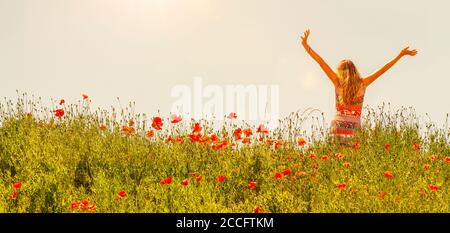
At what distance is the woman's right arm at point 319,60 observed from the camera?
890 cm

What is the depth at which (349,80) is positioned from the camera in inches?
352

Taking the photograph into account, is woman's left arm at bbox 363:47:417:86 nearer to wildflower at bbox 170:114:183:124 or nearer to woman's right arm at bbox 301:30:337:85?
woman's right arm at bbox 301:30:337:85

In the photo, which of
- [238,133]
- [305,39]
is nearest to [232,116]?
[238,133]

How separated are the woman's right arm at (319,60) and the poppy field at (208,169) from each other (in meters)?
0.85

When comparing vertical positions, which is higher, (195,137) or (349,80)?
(349,80)

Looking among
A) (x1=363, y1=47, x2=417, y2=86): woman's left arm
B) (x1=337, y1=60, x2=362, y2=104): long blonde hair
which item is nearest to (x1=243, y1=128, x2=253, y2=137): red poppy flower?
(x1=337, y1=60, x2=362, y2=104): long blonde hair

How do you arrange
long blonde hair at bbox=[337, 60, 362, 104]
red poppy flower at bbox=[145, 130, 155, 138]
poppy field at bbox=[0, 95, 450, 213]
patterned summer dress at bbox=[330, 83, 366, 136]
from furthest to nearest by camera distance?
long blonde hair at bbox=[337, 60, 362, 104] < patterned summer dress at bbox=[330, 83, 366, 136] < red poppy flower at bbox=[145, 130, 155, 138] < poppy field at bbox=[0, 95, 450, 213]

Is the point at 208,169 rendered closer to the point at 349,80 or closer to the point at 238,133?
the point at 238,133

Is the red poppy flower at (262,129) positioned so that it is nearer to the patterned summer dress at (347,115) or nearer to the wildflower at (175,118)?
the wildflower at (175,118)

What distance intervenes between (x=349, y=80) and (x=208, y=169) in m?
2.92

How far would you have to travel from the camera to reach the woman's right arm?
890 cm

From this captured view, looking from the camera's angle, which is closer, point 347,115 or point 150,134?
point 150,134

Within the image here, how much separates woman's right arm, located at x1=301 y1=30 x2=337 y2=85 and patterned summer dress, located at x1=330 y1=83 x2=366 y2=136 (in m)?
0.18
